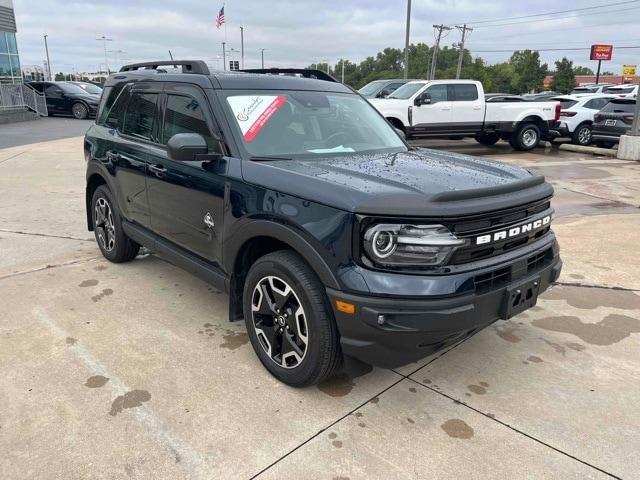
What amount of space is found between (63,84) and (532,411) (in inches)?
1044

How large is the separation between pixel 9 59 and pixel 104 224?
88.7 ft

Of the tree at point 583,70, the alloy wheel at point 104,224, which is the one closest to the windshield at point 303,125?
the alloy wheel at point 104,224

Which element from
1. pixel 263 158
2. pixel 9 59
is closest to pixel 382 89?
pixel 263 158

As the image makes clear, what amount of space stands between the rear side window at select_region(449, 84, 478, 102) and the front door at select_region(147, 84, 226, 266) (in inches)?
460

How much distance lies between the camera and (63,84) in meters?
24.4

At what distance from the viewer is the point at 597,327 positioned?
12.9ft

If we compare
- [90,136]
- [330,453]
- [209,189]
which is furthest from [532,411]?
[90,136]

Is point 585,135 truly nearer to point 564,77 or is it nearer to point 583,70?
A: point 564,77

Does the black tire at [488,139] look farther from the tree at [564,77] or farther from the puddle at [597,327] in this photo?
the tree at [564,77]

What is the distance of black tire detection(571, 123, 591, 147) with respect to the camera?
1675cm

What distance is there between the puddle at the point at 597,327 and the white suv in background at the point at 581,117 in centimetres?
1391

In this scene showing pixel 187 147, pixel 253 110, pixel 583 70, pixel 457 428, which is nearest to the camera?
pixel 457 428

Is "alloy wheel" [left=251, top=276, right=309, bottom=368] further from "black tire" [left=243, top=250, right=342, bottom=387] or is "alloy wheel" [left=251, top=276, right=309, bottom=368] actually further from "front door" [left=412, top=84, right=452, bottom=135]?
"front door" [left=412, top=84, right=452, bottom=135]

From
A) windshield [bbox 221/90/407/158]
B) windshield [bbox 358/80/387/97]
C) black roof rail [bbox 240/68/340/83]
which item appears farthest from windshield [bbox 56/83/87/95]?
windshield [bbox 221/90/407/158]
